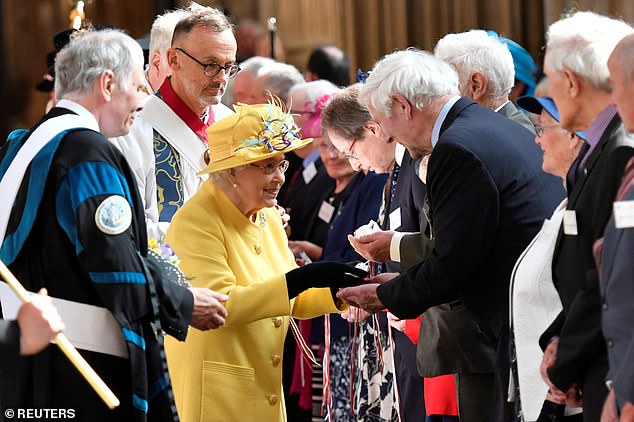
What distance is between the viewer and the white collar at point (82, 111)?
3.39 m

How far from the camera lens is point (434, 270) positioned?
3.66 meters

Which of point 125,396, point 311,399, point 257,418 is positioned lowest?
point 311,399

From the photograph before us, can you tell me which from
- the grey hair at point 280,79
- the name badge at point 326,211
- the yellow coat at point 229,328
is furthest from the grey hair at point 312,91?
the yellow coat at point 229,328

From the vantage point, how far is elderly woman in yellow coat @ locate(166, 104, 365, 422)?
3830mm

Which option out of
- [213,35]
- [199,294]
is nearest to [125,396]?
[199,294]

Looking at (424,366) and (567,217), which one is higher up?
(567,217)

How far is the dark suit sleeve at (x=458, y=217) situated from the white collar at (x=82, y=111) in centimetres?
102

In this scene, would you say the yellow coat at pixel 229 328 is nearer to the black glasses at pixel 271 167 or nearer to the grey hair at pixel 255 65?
the black glasses at pixel 271 167

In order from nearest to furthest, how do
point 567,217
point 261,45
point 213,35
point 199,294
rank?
point 567,217 < point 199,294 < point 213,35 < point 261,45

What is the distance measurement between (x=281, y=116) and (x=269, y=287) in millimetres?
593

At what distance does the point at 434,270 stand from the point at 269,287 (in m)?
0.53

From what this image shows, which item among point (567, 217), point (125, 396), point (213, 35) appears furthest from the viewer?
point (213, 35)

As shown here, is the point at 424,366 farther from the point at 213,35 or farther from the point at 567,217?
the point at 213,35

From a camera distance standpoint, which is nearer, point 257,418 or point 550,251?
point 550,251
